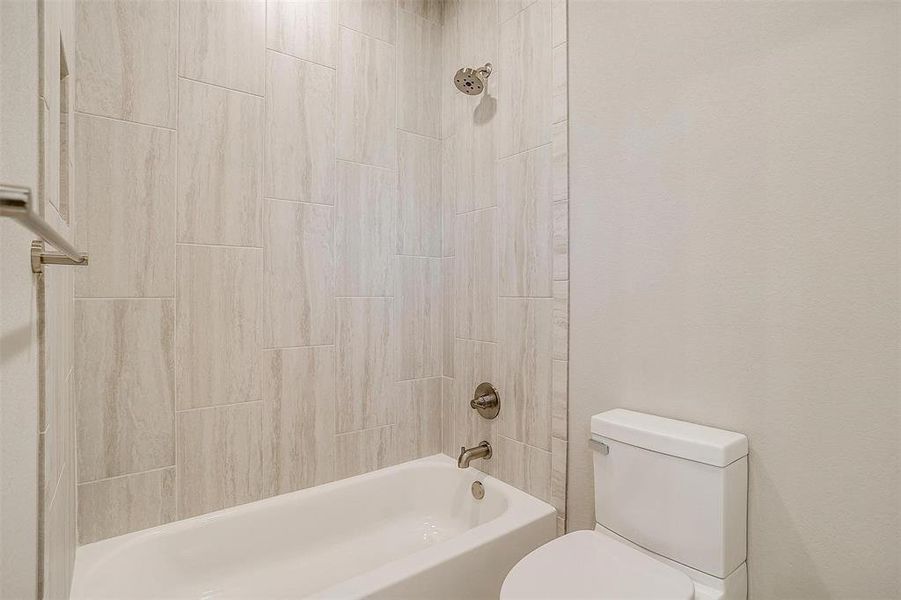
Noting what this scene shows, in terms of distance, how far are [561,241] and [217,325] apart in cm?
124

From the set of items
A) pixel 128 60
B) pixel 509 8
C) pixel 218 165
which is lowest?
pixel 218 165

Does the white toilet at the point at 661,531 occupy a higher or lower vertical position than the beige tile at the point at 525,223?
lower

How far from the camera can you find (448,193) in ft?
6.85

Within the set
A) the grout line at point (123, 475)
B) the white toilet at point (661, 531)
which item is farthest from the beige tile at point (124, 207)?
the white toilet at point (661, 531)

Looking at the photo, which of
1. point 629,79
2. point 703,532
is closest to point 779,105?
point 629,79

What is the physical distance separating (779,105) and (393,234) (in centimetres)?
139

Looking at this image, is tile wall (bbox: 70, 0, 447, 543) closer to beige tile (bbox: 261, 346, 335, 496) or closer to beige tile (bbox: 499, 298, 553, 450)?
beige tile (bbox: 261, 346, 335, 496)

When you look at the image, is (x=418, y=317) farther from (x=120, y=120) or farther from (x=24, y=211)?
(x=24, y=211)

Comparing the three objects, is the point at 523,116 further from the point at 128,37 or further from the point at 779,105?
the point at 128,37

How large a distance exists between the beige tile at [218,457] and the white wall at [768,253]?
1208 millimetres

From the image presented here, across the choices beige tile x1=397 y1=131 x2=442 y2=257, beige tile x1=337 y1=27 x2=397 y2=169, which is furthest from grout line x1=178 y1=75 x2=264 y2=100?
beige tile x1=397 y1=131 x2=442 y2=257

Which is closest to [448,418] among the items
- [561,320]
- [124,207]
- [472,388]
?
[472,388]

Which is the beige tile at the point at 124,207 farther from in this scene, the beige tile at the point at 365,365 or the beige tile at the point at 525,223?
the beige tile at the point at 525,223

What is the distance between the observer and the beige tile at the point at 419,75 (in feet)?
6.59
